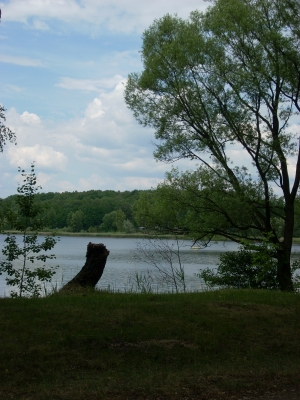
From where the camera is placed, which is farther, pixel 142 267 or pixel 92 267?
pixel 142 267

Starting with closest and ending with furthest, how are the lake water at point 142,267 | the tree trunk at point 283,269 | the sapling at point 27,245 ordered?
1. the sapling at point 27,245
2. the lake water at point 142,267
3. the tree trunk at point 283,269

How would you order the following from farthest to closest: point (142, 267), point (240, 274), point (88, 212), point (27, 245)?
point (88, 212)
point (142, 267)
point (240, 274)
point (27, 245)

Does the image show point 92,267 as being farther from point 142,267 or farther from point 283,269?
point 142,267

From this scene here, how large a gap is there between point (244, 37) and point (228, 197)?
5.49 meters

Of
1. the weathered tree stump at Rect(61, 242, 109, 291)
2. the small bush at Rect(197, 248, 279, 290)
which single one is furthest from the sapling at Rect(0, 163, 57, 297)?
the small bush at Rect(197, 248, 279, 290)

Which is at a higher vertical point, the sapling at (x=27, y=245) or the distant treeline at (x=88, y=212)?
the distant treeline at (x=88, y=212)

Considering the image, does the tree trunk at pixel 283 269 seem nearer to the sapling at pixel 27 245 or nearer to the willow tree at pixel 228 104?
the willow tree at pixel 228 104

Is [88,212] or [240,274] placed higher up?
[88,212]

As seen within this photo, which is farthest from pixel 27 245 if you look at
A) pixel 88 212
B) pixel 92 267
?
pixel 88 212

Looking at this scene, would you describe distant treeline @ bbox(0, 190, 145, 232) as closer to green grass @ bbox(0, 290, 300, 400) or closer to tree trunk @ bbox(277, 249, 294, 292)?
tree trunk @ bbox(277, 249, 294, 292)

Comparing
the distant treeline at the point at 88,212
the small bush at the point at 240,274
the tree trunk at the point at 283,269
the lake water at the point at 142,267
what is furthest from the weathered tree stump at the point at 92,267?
the distant treeline at the point at 88,212

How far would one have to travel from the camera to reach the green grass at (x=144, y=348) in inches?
256

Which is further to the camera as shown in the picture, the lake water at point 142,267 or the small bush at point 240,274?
the small bush at point 240,274

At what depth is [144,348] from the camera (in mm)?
7895
